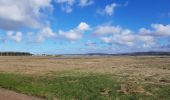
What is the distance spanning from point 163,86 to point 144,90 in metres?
2.38

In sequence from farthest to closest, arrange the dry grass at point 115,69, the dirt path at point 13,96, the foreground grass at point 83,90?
1. the dry grass at point 115,69
2. the foreground grass at point 83,90
3. the dirt path at point 13,96

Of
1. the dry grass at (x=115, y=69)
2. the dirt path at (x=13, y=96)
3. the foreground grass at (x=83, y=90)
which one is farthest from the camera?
the dry grass at (x=115, y=69)

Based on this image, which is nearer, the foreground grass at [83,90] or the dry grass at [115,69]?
the foreground grass at [83,90]

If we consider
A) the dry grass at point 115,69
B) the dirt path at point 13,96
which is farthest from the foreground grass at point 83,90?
the dry grass at point 115,69

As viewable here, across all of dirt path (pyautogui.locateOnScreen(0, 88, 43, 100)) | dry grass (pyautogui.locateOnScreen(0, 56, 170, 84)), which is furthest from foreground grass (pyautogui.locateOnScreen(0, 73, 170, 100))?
dry grass (pyautogui.locateOnScreen(0, 56, 170, 84))

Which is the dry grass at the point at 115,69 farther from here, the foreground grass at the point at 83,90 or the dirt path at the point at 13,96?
the dirt path at the point at 13,96

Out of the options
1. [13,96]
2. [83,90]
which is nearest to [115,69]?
[83,90]

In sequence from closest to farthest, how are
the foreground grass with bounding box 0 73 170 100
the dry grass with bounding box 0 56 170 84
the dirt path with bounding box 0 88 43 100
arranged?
the dirt path with bounding box 0 88 43 100 → the foreground grass with bounding box 0 73 170 100 → the dry grass with bounding box 0 56 170 84

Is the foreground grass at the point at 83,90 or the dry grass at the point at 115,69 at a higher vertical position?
the dry grass at the point at 115,69

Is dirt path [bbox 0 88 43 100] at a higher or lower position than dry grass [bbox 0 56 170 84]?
lower

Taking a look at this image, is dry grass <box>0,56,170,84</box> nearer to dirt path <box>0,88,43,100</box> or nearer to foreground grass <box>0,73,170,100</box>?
foreground grass <box>0,73,170,100</box>

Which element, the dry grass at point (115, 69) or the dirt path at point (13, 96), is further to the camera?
the dry grass at point (115, 69)

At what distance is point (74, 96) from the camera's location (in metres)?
22.0

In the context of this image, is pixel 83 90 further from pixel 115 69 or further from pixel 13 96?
pixel 115 69
